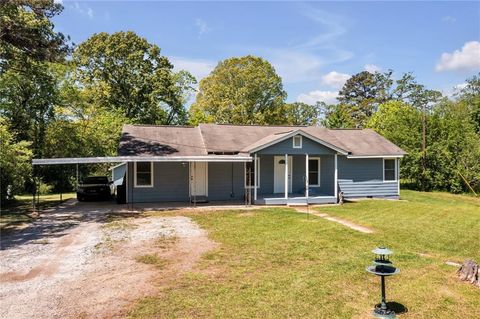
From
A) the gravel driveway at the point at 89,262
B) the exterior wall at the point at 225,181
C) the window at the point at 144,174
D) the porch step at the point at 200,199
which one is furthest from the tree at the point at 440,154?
the gravel driveway at the point at 89,262

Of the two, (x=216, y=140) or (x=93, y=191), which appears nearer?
A: (x=216, y=140)

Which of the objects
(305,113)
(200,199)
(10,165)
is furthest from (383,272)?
(305,113)

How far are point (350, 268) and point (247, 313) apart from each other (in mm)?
3296

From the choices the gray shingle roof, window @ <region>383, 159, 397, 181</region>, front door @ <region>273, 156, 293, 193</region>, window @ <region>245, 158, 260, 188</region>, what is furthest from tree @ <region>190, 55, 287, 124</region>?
window @ <region>245, 158, 260, 188</region>

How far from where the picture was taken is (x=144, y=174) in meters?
19.2

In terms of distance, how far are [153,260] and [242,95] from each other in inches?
1427

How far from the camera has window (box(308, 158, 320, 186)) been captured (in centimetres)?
2144

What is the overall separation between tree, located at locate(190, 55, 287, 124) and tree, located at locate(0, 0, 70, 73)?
1036 inches

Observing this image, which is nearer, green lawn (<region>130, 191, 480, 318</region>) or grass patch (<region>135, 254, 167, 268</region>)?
green lawn (<region>130, 191, 480, 318</region>)

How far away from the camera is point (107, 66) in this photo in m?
35.2

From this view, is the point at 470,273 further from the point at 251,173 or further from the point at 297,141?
the point at 251,173

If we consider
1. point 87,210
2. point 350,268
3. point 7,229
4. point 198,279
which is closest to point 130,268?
point 198,279

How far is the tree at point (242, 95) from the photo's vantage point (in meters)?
43.6

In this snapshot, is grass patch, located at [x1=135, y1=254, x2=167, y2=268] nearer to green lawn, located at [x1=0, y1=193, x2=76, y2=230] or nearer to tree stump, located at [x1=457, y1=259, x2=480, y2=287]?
tree stump, located at [x1=457, y1=259, x2=480, y2=287]
